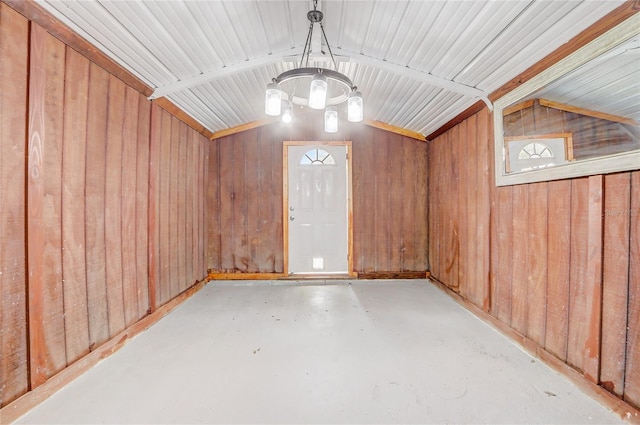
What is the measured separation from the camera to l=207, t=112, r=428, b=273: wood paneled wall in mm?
3990

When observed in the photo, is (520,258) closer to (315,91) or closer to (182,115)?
(315,91)

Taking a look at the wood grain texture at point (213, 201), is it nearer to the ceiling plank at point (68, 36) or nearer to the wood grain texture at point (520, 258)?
the ceiling plank at point (68, 36)

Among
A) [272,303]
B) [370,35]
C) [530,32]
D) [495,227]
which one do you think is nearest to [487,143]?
[495,227]

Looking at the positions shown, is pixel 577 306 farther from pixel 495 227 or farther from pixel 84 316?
pixel 84 316

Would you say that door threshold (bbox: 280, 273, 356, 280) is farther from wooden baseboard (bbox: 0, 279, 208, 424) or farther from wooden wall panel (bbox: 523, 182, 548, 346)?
wooden wall panel (bbox: 523, 182, 548, 346)

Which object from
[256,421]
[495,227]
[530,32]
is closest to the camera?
[256,421]

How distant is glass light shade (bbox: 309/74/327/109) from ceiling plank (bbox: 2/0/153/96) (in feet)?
4.90

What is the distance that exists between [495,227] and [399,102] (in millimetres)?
1751

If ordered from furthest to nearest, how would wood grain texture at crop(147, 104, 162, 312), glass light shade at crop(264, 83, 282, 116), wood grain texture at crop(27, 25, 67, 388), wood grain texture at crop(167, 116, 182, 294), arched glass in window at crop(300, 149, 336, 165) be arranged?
arched glass in window at crop(300, 149, 336, 165)
wood grain texture at crop(167, 116, 182, 294)
wood grain texture at crop(147, 104, 162, 312)
glass light shade at crop(264, 83, 282, 116)
wood grain texture at crop(27, 25, 67, 388)

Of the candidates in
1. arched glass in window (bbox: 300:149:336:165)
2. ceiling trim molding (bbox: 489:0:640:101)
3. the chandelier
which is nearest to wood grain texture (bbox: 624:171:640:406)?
ceiling trim molding (bbox: 489:0:640:101)

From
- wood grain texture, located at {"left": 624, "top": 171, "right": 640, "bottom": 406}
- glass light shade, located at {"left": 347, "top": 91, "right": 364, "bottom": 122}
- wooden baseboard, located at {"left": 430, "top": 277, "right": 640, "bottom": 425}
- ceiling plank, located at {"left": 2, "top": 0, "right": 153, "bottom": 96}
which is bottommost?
wooden baseboard, located at {"left": 430, "top": 277, "right": 640, "bottom": 425}

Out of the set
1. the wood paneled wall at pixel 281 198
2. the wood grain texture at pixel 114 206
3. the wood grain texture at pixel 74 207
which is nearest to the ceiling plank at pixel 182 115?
the wood paneled wall at pixel 281 198

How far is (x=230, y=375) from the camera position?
5.67ft

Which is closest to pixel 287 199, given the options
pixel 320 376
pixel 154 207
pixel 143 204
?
pixel 154 207
